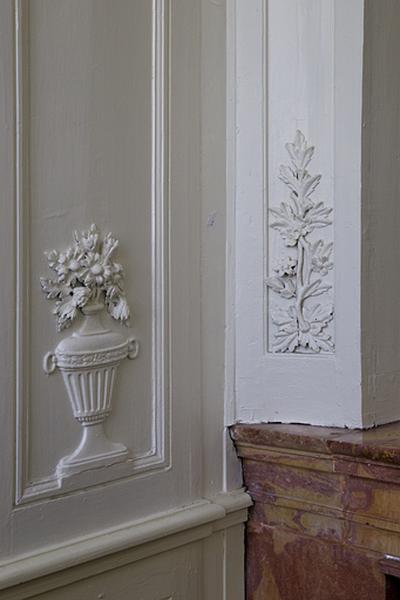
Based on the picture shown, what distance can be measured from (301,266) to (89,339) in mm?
581

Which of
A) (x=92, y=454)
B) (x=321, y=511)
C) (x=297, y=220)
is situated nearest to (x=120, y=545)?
(x=92, y=454)

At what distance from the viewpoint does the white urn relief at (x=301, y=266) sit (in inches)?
70.1

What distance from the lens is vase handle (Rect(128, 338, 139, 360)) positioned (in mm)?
1622

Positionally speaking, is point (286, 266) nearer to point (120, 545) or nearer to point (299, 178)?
point (299, 178)

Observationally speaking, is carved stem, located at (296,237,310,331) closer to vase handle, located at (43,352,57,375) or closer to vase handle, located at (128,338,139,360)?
vase handle, located at (128,338,139,360)

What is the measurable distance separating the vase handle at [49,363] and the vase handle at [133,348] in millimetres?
205

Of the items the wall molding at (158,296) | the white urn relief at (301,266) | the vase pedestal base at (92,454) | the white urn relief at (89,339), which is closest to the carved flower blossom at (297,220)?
the white urn relief at (301,266)

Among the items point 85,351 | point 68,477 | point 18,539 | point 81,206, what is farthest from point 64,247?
point 18,539

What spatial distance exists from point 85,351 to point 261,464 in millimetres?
585

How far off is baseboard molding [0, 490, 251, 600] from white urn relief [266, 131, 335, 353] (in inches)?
16.3

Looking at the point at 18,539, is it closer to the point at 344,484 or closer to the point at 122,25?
the point at 344,484

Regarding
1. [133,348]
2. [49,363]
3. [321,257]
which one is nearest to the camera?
[49,363]

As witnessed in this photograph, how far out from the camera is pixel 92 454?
1536mm

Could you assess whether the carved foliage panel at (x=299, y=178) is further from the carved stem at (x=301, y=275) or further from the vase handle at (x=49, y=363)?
the vase handle at (x=49, y=363)
